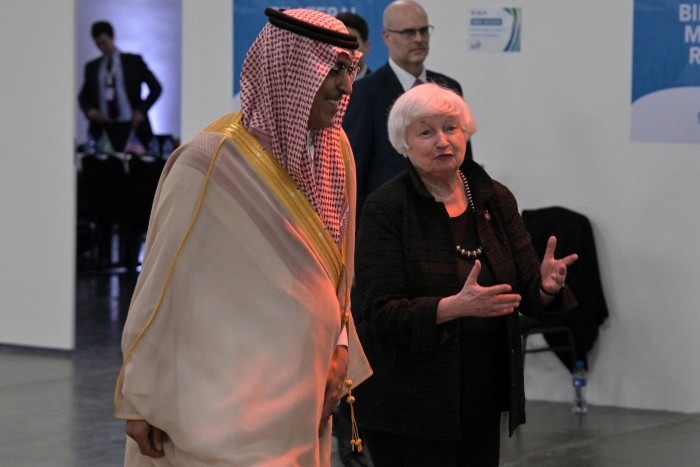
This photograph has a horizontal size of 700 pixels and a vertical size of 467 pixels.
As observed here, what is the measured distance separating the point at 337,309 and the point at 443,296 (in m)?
0.48

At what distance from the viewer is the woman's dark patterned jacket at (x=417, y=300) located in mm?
3672

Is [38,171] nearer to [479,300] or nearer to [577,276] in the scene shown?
[577,276]

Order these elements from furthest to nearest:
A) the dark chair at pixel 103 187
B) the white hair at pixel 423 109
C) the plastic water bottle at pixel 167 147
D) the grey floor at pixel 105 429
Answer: the plastic water bottle at pixel 167 147 < the dark chair at pixel 103 187 < the grey floor at pixel 105 429 < the white hair at pixel 423 109

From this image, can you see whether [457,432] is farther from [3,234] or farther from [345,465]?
[3,234]

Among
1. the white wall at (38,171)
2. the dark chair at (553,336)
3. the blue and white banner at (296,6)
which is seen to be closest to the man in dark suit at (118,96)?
the white wall at (38,171)

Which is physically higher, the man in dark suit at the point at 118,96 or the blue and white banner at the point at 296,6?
the blue and white banner at the point at 296,6

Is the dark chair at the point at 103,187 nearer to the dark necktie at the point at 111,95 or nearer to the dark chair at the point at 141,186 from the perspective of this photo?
the dark chair at the point at 141,186

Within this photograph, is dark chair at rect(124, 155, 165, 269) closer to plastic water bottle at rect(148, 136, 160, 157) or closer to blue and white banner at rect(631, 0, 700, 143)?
plastic water bottle at rect(148, 136, 160, 157)

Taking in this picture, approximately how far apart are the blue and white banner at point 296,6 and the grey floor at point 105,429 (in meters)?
2.10

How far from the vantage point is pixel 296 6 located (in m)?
8.05

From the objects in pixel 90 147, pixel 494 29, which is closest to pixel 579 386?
pixel 494 29

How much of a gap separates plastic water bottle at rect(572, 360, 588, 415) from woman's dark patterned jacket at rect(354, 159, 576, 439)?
342cm

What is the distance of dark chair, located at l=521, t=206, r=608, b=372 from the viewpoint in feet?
23.5

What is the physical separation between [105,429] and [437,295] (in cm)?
351
